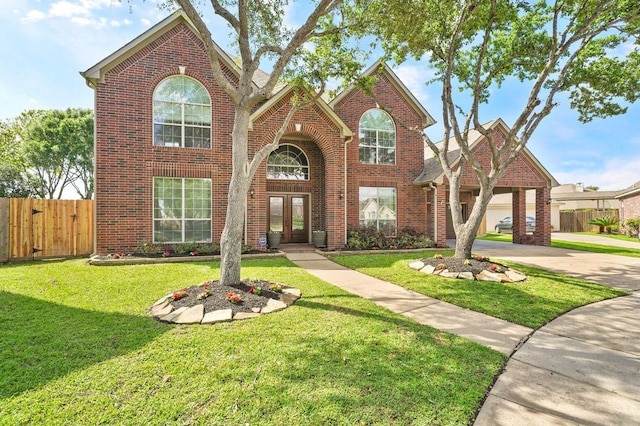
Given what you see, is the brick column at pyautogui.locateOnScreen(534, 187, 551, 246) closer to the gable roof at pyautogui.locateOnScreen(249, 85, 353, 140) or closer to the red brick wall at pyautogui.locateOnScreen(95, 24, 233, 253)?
the gable roof at pyautogui.locateOnScreen(249, 85, 353, 140)

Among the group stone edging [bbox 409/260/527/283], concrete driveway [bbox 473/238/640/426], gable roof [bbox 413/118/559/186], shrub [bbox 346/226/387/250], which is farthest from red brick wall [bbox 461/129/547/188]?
concrete driveway [bbox 473/238/640/426]

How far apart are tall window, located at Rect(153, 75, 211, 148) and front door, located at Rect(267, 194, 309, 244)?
3.74 m

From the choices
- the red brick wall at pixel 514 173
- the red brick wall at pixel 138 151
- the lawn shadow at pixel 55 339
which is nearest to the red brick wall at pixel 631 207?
the red brick wall at pixel 514 173

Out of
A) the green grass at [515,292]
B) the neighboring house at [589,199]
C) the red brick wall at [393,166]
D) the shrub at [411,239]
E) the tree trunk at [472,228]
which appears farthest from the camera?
the neighboring house at [589,199]

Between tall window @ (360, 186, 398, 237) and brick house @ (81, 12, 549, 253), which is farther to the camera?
tall window @ (360, 186, 398, 237)

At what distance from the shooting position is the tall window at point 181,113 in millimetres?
11258

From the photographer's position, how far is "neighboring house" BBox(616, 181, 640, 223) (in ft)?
74.4

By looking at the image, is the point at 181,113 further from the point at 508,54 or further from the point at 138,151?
the point at 508,54

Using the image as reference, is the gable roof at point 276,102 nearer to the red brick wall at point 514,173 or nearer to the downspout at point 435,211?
the downspout at point 435,211

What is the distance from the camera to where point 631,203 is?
23734 mm

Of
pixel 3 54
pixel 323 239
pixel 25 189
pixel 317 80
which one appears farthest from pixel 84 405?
pixel 25 189

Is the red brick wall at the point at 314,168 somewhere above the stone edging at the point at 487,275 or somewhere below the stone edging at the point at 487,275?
above

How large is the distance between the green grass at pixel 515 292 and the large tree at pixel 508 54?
194 cm

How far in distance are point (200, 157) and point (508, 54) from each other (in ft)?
35.9
